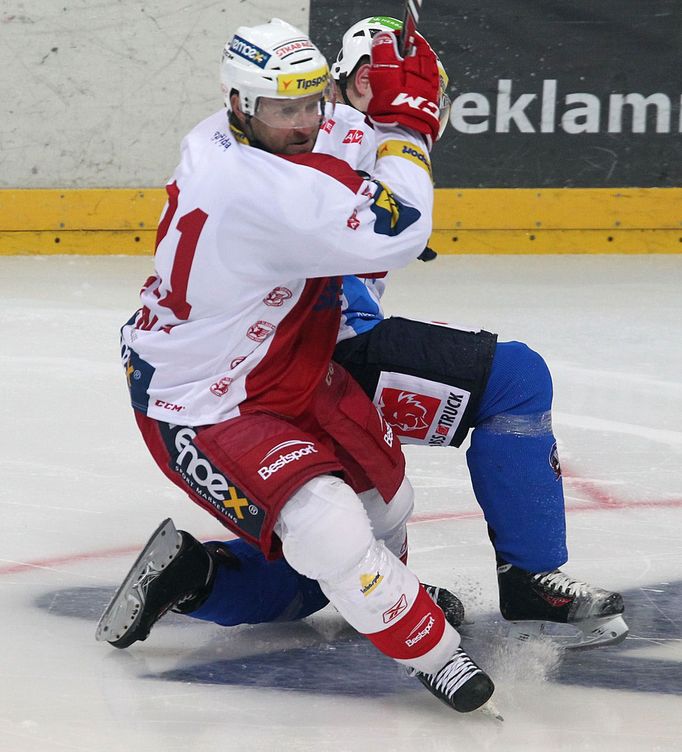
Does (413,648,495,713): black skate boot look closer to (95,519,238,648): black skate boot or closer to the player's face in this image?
(95,519,238,648): black skate boot

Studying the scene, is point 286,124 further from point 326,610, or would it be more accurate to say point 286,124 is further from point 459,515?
point 459,515

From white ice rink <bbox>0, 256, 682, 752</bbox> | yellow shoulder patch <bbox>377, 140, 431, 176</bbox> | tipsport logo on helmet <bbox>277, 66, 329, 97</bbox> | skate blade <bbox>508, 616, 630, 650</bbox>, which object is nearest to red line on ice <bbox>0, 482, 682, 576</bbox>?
white ice rink <bbox>0, 256, 682, 752</bbox>

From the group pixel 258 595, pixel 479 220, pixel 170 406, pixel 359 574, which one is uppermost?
pixel 170 406

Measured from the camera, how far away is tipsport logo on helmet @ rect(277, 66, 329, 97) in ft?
7.18

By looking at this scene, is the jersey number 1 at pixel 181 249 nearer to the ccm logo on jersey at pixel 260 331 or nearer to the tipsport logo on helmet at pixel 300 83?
the ccm logo on jersey at pixel 260 331

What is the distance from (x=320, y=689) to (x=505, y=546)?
1.34 feet

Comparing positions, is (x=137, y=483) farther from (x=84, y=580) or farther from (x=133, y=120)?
(x=133, y=120)

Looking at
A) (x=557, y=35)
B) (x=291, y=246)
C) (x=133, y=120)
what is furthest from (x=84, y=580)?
(x=557, y=35)

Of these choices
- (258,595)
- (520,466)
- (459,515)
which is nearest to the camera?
(520,466)

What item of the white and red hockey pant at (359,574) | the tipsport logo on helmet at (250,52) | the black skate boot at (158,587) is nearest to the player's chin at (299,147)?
the tipsport logo on helmet at (250,52)

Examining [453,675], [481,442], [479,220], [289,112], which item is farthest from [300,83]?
[479,220]

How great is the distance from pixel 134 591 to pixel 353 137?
0.85 m

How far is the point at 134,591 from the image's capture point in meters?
2.45

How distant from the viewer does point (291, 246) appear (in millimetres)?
2146
